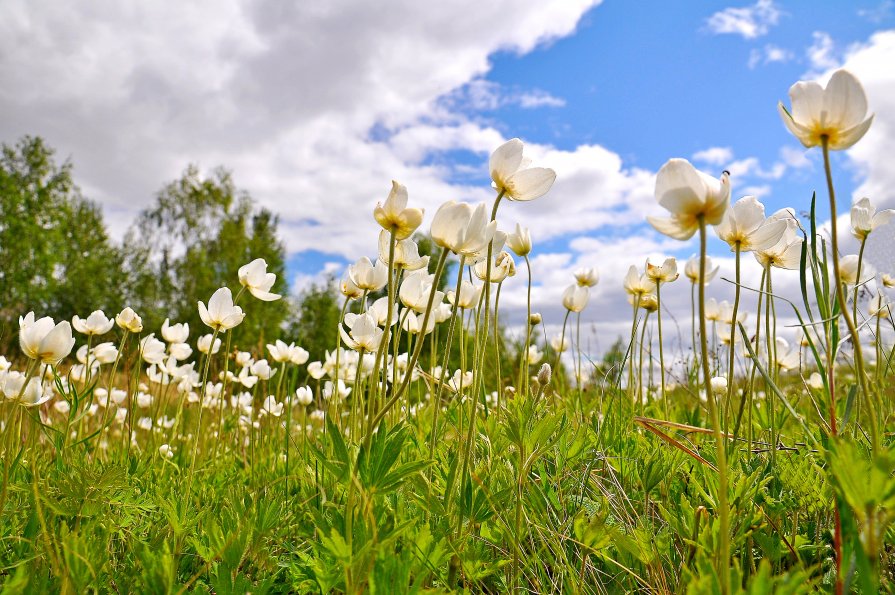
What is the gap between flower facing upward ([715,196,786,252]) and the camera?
4.18ft

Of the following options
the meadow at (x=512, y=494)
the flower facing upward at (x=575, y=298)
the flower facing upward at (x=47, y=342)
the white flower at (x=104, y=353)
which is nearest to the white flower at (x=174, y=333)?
the white flower at (x=104, y=353)

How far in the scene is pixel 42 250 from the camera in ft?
87.5

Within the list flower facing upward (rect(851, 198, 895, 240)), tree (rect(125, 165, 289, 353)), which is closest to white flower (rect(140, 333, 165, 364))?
flower facing upward (rect(851, 198, 895, 240))

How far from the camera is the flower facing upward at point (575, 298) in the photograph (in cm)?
290

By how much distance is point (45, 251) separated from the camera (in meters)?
26.6

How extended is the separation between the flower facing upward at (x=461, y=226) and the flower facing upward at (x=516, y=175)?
237mm

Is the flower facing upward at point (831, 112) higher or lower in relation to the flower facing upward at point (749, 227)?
higher

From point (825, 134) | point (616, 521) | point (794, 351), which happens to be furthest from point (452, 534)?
point (794, 351)

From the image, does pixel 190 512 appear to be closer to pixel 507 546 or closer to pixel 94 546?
pixel 94 546

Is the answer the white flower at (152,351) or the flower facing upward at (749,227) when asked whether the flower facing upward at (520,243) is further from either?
the white flower at (152,351)

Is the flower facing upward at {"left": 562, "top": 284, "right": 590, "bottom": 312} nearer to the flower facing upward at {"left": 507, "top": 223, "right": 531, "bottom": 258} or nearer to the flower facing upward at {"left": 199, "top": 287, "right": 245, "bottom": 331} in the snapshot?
the flower facing upward at {"left": 507, "top": 223, "right": 531, "bottom": 258}

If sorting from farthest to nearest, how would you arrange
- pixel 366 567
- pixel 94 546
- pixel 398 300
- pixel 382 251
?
pixel 398 300, pixel 382 251, pixel 94 546, pixel 366 567

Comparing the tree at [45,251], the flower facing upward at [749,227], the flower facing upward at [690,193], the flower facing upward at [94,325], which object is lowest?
the flower facing upward at [94,325]

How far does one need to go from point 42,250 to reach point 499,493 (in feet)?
106
